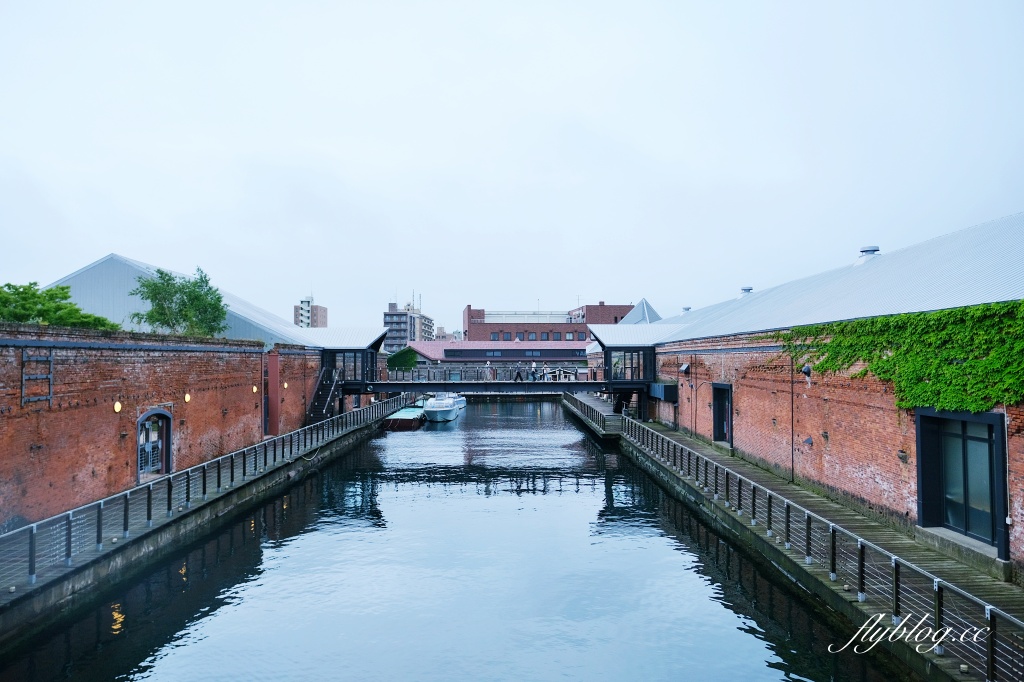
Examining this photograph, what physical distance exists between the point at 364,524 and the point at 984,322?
47.9 ft

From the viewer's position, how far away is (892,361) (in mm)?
13797

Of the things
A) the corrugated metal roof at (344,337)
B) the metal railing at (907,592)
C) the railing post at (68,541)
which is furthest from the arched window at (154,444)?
the corrugated metal roof at (344,337)

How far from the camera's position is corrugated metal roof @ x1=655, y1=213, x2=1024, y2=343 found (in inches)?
520

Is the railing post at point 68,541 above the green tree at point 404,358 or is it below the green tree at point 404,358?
below

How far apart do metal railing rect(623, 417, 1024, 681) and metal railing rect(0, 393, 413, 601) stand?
12759 millimetres

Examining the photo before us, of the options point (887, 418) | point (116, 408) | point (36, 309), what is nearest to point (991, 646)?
point (887, 418)

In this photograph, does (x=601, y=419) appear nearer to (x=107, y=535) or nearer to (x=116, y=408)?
(x=116, y=408)

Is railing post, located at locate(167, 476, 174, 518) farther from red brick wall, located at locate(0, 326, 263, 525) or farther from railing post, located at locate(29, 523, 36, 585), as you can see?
railing post, located at locate(29, 523, 36, 585)

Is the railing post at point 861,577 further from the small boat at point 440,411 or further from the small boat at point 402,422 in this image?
the small boat at point 440,411

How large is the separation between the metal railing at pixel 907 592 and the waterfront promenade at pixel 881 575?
1 centimetres

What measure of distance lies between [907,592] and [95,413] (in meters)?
17.0

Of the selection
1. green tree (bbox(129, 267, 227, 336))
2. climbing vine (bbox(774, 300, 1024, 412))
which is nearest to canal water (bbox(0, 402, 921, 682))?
climbing vine (bbox(774, 300, 1024, 412))

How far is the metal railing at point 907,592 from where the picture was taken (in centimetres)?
742

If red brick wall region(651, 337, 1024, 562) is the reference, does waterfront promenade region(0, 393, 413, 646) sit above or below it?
below
